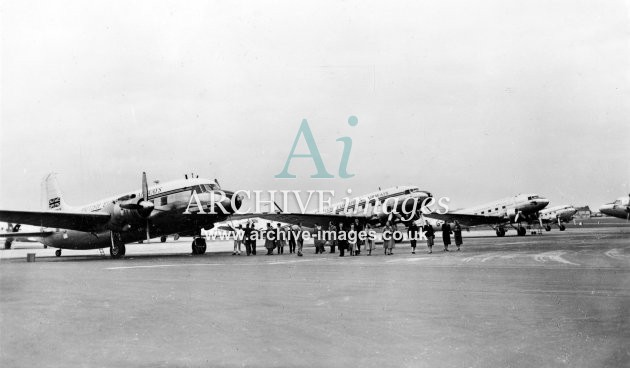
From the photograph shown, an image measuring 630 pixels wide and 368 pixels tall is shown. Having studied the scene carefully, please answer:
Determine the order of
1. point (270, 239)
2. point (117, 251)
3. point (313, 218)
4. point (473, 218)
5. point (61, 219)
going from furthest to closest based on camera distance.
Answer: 1. point (473, 218)
2. point (313, 218)
3. point (270, 239)
4. point (117, 251)
5. point (61, 219)

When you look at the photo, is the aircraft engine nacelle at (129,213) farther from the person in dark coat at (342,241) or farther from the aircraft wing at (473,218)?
the aircraft wing at (473,218)

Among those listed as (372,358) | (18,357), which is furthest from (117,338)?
(372,358)

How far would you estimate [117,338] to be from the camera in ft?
25.0

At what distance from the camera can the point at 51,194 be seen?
123 feet

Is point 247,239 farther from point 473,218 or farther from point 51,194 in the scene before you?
point 473,218

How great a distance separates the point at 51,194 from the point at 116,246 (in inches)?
390

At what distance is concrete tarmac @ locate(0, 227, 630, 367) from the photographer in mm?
6633

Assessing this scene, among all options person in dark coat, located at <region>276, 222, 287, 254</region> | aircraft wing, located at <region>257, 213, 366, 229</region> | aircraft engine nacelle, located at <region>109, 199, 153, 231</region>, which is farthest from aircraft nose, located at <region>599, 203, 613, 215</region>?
aircraft engine nacelle, located at <region>109, 199, 153, 231</region>

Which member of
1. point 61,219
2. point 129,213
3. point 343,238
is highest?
point 129,213

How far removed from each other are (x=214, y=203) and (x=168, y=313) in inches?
817

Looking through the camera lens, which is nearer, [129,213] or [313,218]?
[129,213]

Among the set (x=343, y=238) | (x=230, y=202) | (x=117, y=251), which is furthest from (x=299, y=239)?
(x=117, y=251)

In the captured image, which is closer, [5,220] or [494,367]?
[494,367]

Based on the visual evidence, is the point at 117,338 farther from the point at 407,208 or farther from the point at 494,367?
the point at 407,208
